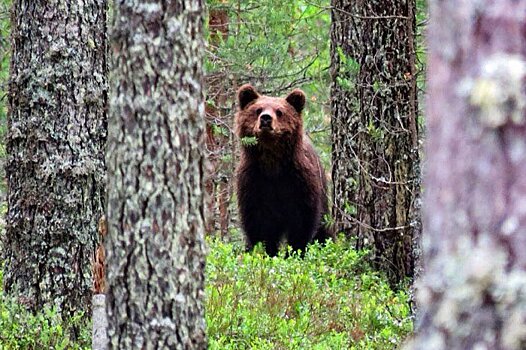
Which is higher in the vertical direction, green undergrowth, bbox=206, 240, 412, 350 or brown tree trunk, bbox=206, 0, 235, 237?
brown tree trunk, bbox=206, 0, 235, 237

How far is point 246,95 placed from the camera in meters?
12.7

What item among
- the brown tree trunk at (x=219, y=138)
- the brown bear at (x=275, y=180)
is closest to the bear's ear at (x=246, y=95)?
the brown bear at (x=275, y=180)

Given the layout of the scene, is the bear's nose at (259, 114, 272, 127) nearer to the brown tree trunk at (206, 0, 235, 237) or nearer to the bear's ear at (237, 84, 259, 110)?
the bear's ear at (237, 84, 259, 110)

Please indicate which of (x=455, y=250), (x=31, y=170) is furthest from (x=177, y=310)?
(x=31, y=170)

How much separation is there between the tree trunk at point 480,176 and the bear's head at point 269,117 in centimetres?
1031

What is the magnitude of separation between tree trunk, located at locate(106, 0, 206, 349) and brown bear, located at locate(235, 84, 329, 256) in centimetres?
830

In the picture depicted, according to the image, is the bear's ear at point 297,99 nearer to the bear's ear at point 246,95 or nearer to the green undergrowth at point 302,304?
the bear's ear at point 246,95

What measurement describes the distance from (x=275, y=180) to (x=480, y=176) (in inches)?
427

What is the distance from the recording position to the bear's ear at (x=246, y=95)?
497 inches

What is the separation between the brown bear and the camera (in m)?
12.7

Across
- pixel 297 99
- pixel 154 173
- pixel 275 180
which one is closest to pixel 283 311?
pixel 154 173

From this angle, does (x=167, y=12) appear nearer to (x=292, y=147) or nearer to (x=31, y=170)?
(x=31, y=170)

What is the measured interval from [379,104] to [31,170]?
436 centimetres

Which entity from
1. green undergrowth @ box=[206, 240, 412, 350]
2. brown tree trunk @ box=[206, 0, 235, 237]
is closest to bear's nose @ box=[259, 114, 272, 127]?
brown tree trunk @ box=[206, 0, 235, 237]
